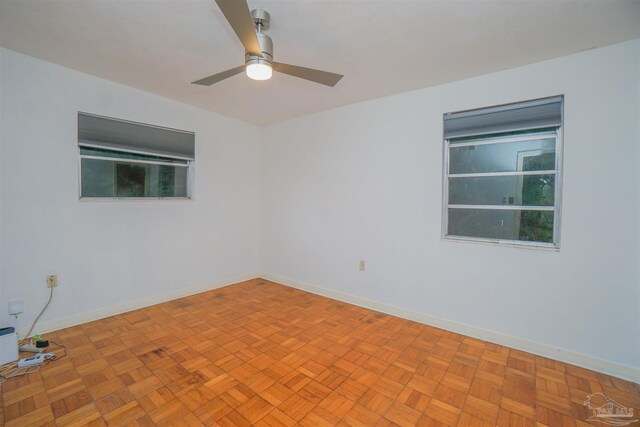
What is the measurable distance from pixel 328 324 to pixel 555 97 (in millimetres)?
2692

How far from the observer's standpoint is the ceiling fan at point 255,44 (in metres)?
1.33

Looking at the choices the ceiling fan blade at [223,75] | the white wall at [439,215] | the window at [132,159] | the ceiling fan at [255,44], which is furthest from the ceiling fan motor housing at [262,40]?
the window at [132,159]

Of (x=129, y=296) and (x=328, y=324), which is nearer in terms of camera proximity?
(x=328, y=324)

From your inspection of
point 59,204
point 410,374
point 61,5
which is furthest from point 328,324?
point 61,5

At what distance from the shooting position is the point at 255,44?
1.58m

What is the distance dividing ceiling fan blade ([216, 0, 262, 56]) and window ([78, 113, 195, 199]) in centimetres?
207

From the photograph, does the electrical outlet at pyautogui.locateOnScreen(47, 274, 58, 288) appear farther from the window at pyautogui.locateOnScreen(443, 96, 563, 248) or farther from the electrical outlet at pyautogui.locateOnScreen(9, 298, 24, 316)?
the window at pyautogui.locateOnScreen(443, 96, 563, 248)

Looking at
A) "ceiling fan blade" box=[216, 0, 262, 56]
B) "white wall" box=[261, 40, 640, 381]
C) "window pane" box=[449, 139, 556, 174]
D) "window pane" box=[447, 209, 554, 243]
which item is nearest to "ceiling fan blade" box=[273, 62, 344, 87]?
"ceiling fan blade" box=[216, 0, 262, 56]

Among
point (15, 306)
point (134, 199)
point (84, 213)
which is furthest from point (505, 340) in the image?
point (15, 306)

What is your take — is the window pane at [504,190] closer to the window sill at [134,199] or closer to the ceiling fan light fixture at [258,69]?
the ceiling fan light fixture at [258,69]

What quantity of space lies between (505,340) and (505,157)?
1546mm

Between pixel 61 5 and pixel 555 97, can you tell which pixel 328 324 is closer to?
pixel 555 97

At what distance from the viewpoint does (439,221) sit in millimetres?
2764

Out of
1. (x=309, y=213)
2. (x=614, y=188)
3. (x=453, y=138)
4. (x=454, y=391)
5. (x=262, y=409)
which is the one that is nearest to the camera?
(x=262, y=409)
